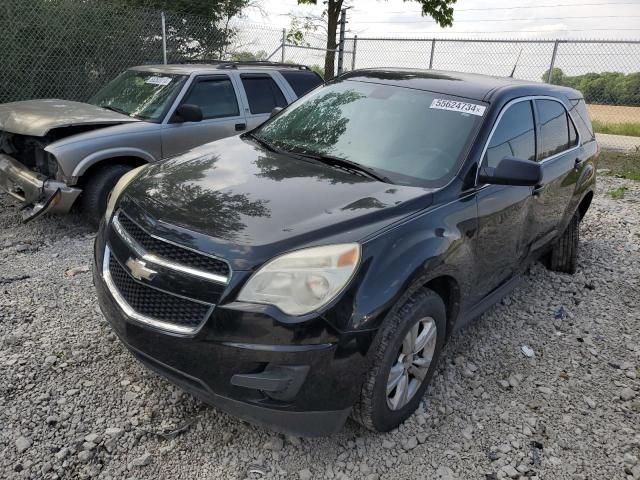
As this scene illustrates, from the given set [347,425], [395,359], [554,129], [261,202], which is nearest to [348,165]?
[261,202]

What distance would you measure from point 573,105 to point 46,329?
4.43m

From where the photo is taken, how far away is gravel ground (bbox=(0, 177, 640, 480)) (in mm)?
2391

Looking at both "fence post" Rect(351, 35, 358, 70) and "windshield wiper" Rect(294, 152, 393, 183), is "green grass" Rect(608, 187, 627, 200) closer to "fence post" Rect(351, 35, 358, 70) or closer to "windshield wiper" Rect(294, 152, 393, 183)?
"windshield wiper" Rect(294, 152, 393, 183)

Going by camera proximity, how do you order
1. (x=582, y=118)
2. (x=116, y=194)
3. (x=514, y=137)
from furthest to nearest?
(x=582, y=118)
(x=514, y=137)
(x=116, y=194)

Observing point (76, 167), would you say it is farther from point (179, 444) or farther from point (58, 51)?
point (58, 51)

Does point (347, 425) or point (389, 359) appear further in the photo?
point (347, 425)

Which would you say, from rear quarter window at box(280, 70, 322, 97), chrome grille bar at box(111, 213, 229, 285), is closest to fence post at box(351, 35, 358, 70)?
rear quarter window at box(280, 70, 322, 97)

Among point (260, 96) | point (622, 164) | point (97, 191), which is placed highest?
point (260, 96)

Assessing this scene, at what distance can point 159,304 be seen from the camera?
7.39 feet

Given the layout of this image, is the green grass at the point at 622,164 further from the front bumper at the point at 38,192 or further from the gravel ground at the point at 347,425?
the front bumper at the point at 38,192

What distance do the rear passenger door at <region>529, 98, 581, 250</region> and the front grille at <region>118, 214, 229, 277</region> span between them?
2.36 metres

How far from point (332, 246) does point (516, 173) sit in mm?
1239

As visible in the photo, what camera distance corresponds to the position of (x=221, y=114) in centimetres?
580

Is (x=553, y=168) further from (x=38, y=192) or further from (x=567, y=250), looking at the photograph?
(x=38, y=192)
